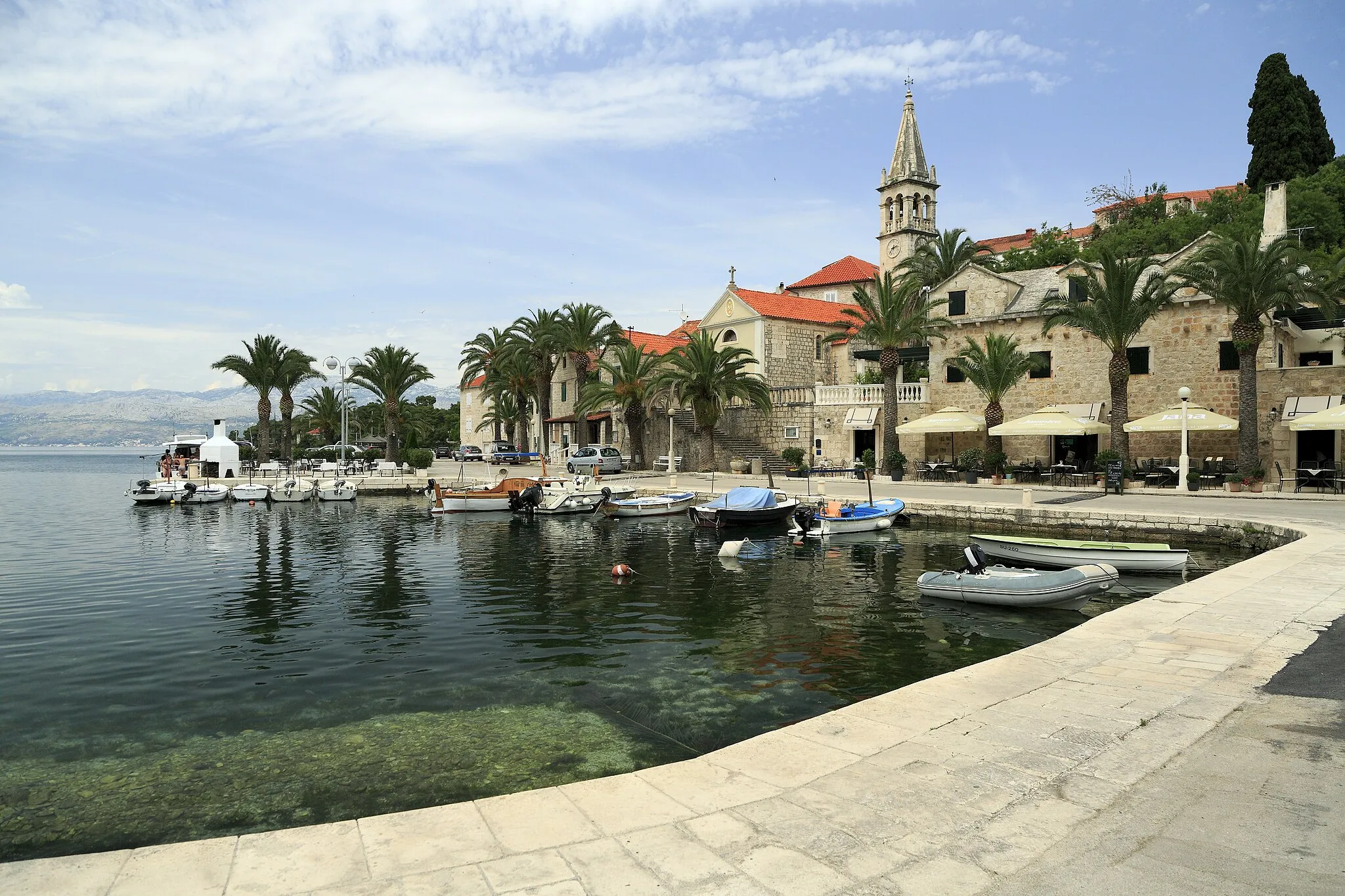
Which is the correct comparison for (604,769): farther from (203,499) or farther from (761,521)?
(203,499)

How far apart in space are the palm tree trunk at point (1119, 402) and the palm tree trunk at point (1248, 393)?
355 centimetres

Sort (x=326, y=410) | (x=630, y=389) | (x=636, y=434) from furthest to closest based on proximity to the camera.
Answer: (x=326, y=410) < (x=636, y=434) < (x=630, y=389)

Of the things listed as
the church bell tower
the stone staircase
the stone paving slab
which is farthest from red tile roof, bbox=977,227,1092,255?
the stone paving slab

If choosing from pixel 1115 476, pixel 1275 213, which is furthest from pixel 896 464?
pixel 1275 213

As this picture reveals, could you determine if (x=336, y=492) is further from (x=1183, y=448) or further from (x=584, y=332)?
(x=1183, y=448)

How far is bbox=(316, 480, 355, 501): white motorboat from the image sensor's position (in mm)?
39344

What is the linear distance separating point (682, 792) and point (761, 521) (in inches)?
866

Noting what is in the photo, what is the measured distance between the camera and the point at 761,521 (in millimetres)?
27094

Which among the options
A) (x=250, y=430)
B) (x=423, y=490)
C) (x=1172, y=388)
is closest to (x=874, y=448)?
(x=1172, y=388)

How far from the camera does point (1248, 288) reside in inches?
1073

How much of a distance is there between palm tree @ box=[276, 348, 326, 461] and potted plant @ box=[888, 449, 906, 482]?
40261 mm

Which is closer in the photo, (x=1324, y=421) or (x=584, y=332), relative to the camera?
(x=1324, y=421)

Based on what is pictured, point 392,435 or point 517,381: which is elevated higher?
point 517,381

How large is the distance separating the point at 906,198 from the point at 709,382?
3203 cm
